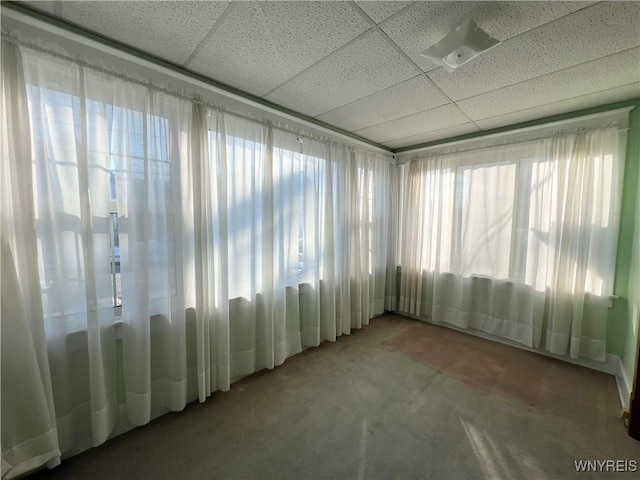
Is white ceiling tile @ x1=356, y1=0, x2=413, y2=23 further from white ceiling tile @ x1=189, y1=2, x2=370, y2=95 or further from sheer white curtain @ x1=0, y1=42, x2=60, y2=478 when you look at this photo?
sheer white curtain @ x1=0, y1=42, x2=60, y2=478

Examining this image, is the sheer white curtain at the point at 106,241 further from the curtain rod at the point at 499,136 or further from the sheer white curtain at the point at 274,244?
the curtain rod at the point at 499,136

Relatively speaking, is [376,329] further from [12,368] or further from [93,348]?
[12,368]

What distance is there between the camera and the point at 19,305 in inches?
50.3

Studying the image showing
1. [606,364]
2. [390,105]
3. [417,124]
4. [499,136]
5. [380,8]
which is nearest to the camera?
[380,8]

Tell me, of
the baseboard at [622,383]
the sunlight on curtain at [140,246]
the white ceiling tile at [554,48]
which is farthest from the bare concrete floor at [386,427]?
the white ceiling tile at [554,48]

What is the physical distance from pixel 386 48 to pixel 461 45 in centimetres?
42

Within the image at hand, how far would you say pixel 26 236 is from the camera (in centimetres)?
133

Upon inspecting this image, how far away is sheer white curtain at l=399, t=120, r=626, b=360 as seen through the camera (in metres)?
2.39

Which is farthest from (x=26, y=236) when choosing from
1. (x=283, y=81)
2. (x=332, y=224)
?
(x=332, y=224)

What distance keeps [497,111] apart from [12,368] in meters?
3.94

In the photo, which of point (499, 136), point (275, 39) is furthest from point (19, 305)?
point (499, 136)

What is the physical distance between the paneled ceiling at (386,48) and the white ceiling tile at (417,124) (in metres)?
0.09

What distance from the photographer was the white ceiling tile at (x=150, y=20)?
1.26 metres

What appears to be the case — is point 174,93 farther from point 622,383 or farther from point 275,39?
point 622,383
